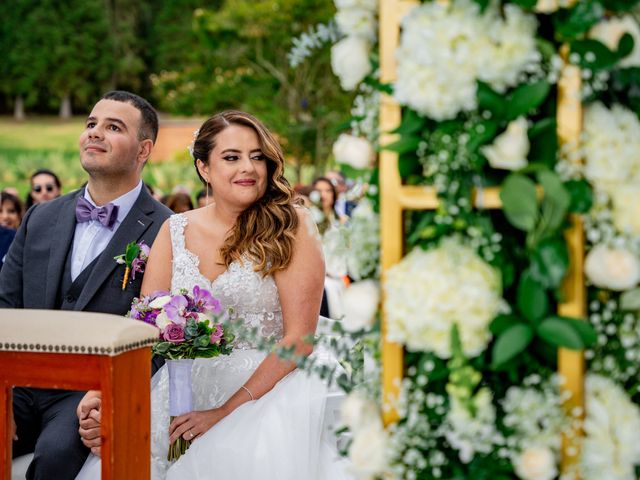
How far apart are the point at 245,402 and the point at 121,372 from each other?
0.87 metres

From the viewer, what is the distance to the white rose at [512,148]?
1.82 meters

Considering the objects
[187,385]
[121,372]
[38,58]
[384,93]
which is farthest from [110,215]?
[38,58]

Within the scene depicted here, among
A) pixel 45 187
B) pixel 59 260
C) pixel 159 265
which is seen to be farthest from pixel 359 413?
Answer: pixel 45 187

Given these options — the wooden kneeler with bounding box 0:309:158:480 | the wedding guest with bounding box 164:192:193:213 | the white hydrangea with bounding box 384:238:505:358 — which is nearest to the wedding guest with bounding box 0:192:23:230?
the wedding guest with bounding box 164:192:193:213

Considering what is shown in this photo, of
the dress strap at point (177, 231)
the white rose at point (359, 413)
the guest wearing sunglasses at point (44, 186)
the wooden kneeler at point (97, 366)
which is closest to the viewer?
the white rose at point (359, 413)

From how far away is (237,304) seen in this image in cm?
367

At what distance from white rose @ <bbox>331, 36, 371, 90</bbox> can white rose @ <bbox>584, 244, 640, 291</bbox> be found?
28.0 inches

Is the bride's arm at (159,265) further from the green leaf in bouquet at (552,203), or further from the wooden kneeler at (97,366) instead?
the green leaf in bouquet at (552,203)

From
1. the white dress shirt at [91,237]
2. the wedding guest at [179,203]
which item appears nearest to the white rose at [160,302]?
the white dress shirt at [91,237]

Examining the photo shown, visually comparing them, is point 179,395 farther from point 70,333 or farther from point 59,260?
point 59,260

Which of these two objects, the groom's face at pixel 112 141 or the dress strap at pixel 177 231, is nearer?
the dress strap at pixel 177 231

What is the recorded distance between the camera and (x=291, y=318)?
353 cm

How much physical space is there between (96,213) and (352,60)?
2222 millimetres

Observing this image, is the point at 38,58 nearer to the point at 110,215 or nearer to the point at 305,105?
the point at 305,105
